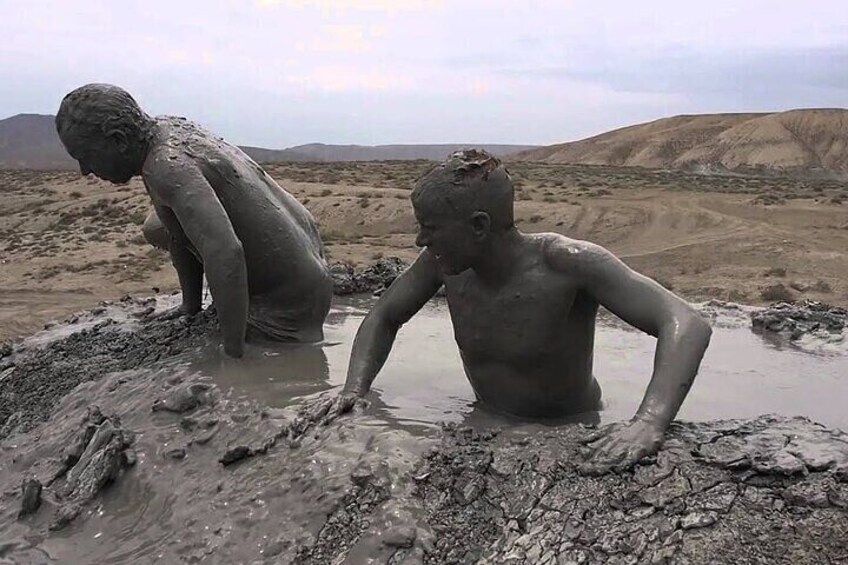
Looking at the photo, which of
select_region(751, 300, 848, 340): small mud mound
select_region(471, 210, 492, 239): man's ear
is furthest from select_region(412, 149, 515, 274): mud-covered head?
select_region(751, 300, 848, 340): small mud mound

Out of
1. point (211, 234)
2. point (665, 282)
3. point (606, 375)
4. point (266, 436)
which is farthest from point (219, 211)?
point (665, 282)

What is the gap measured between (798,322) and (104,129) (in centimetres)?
397

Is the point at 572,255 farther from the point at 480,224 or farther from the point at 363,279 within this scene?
the point at 363,279

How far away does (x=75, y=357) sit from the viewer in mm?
4590

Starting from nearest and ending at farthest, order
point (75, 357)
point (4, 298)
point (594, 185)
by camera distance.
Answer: point (75, 357) → point (4, 298) → point (594, 185)

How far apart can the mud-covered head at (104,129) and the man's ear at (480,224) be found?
186 centimetres

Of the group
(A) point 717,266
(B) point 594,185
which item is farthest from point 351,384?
(B) point 594,185

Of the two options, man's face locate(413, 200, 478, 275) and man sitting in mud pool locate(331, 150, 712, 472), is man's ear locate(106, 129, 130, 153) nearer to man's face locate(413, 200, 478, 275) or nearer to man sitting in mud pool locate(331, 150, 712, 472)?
man sitting in mud pool locate(331, 150, 712, 472)

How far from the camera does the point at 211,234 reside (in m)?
3.78

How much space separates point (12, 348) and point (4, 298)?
6680mm

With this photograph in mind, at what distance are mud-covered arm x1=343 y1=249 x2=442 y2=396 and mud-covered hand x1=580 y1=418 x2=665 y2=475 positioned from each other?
872 millimetres

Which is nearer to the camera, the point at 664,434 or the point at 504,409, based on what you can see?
the point at 664,434

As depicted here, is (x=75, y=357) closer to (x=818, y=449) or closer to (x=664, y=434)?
(x=664, y=434)

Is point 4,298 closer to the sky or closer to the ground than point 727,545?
closer to the ground
